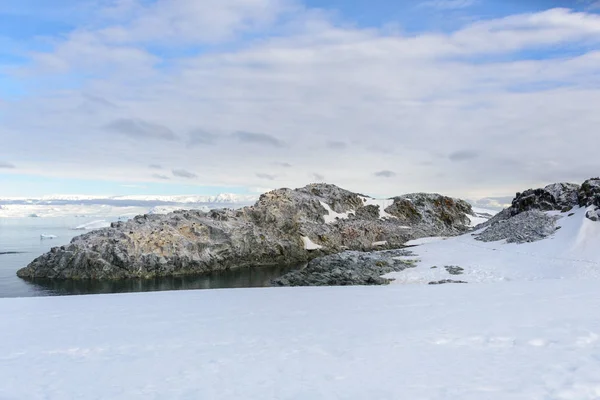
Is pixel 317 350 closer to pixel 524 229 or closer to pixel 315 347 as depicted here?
pixel 315 347

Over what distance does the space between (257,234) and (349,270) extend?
31.7m

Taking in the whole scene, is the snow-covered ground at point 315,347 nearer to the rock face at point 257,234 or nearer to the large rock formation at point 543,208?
the large rock formation at point 543,208

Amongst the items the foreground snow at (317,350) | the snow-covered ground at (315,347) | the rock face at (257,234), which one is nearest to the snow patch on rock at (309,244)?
the rock face at (257,234)

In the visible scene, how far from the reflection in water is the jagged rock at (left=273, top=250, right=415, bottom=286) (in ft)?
18.4

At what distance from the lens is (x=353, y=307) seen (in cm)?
1703

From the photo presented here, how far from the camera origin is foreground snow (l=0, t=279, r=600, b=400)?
8.20 meters

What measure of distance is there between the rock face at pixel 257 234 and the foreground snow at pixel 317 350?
36.7 meters

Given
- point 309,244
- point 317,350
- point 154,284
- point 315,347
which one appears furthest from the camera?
point 309,244

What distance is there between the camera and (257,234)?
68.1 metres

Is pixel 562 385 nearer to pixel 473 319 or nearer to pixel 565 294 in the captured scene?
pixel 473 319

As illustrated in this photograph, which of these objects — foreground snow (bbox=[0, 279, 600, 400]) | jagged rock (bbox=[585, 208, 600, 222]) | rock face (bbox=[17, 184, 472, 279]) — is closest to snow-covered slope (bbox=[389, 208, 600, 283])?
jagged rock (bbox=[585, 208, 600, 222])

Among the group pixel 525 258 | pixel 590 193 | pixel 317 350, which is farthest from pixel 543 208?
pixel 317 350

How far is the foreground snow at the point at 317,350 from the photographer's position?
8203 mm

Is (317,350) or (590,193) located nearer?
(317,350)
